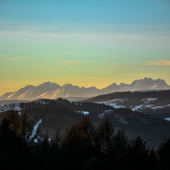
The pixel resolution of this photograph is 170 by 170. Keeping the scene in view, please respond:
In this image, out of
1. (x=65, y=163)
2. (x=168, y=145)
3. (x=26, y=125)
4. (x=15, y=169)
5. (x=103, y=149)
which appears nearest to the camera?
(x=15, y=169)

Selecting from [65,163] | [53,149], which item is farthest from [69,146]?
[65,163]

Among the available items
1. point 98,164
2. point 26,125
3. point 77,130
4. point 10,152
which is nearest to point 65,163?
point 98,164

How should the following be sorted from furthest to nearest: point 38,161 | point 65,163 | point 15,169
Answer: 1. point 38,161
2. point 65,163
3. point 15,169

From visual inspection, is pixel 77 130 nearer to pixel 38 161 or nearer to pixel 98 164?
pixel 38 161

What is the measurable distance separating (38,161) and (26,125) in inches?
2174

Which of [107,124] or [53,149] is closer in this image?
[53,149]

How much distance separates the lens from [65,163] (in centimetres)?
7581

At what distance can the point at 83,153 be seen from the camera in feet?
307

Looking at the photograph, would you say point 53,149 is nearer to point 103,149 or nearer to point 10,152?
point 103,149

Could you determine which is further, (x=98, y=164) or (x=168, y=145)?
(x=168, y=145)

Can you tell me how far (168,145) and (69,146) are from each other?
37578 millimetres

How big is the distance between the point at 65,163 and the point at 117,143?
1716 inches

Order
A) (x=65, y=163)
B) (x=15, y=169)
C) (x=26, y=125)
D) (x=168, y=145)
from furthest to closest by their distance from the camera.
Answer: (x=26, y=125), (x=168, y=145), (x=65, y=163), (x=15, y=169)

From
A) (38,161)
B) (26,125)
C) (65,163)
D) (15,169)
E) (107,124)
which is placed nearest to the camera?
(15,169)
